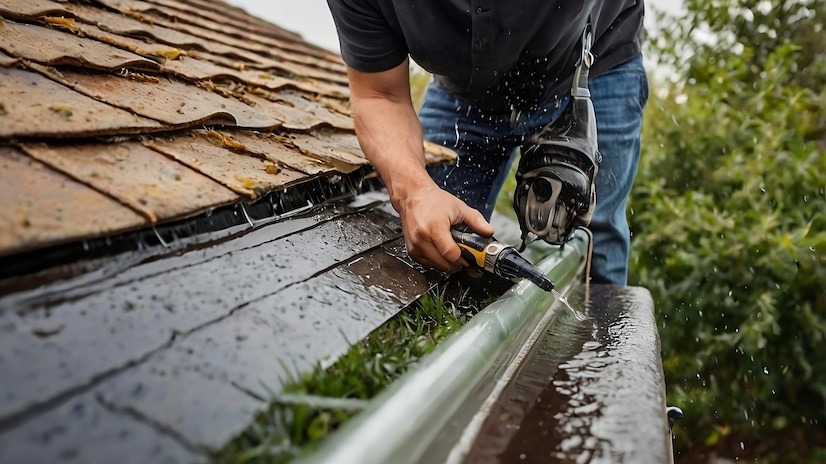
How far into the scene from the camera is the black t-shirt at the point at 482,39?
6.49 feet

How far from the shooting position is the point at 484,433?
1.23 metres

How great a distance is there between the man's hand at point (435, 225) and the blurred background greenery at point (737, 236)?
259 centimetres

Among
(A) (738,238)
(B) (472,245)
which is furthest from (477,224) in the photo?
(A) (738,238)

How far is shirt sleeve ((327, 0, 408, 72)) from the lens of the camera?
2.12 meters

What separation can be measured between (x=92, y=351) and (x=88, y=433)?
174 mm

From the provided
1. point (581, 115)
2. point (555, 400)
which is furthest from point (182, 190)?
point (581, 115)

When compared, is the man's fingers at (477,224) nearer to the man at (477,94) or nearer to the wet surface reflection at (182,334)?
the man at (477,94)

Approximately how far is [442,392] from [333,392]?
0.20 meters

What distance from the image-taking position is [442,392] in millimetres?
1099

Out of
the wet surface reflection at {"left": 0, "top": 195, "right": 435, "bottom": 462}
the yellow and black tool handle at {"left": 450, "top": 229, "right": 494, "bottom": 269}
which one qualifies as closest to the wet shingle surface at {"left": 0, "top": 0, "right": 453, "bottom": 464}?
the wet surface reflection at {"left": 0, "top": 195, "right": 435, "bottom": 462}

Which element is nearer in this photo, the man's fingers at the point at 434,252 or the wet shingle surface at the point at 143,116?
the wet shingle surface at the point at 143,116

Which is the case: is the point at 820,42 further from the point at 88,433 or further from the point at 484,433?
the point at 88,433

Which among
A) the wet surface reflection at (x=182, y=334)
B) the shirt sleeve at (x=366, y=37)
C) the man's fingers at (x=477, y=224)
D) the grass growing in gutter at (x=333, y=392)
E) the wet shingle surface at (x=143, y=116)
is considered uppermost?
the shirt sleeve at (x=366, y=37)

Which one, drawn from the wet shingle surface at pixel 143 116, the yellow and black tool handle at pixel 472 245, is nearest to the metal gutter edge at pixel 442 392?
the yellow and black tool handle at pixel 472 245
